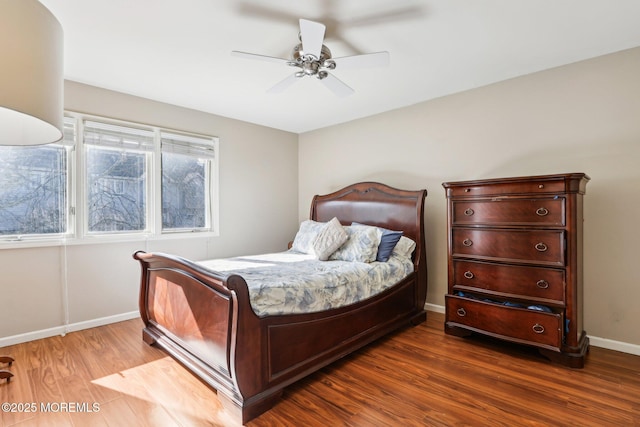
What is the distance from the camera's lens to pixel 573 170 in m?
2.76

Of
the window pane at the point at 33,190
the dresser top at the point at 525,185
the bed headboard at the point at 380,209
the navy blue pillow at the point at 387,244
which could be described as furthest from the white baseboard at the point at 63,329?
the dresser top at the point at 525,185

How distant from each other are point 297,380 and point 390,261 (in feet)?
4.94

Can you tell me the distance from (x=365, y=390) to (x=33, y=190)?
3.40m

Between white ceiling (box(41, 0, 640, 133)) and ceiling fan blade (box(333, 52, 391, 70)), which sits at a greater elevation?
white ceiling (box(41, 0, 640, 133))

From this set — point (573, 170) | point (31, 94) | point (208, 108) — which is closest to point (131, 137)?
point (208, 108)

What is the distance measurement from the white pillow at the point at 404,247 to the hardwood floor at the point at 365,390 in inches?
35.9

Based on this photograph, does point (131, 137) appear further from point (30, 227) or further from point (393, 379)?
point (393, 379)

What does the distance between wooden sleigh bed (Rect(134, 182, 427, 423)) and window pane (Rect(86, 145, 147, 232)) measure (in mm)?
970

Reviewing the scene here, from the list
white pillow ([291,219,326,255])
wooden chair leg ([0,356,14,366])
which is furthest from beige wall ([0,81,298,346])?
white pillow ([291,219,326,255])

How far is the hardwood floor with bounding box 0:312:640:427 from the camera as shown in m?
1.80

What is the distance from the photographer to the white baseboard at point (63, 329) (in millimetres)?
2793

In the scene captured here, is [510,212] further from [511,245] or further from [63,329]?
[63,329]

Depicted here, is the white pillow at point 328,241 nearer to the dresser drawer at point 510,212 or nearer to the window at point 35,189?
the dresser drawer at point 510,212

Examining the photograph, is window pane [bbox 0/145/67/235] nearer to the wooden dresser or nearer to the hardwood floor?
the hardwood floor
